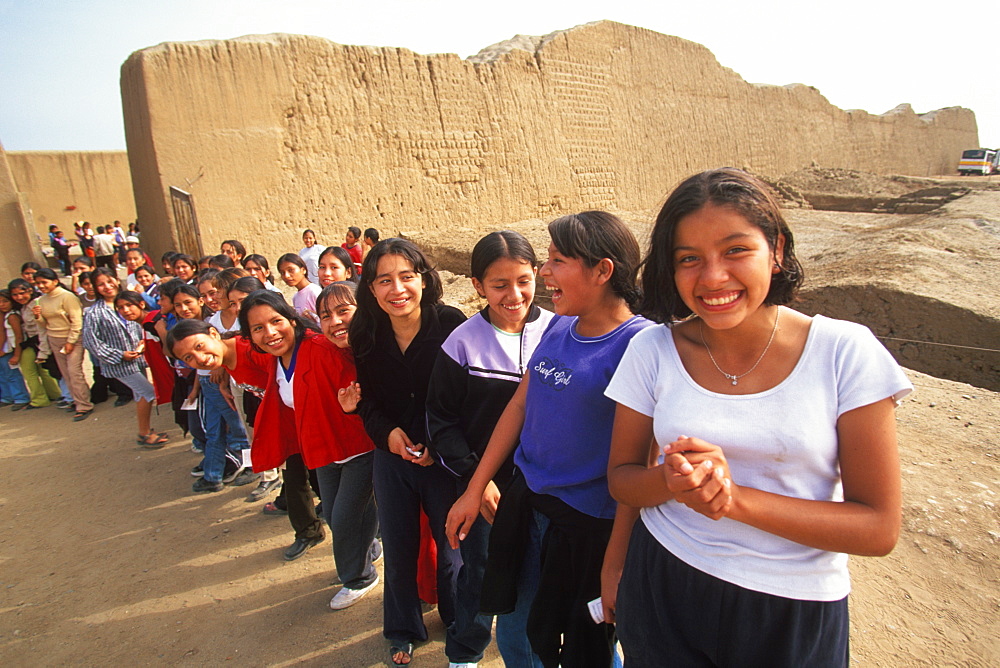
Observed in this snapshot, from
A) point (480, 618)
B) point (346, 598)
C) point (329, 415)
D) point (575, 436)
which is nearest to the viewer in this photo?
point (575, 436)

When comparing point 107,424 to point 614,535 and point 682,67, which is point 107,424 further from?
point 682,67

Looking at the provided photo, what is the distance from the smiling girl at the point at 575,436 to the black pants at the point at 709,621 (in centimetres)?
18

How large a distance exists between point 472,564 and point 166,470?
10.9 feet

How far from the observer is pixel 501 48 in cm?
1202

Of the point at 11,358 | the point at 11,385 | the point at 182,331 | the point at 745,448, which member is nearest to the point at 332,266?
the point at 182,331

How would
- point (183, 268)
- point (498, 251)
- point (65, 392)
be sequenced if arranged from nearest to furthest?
1. point (498, 251)
2. point (183, 268)
3. point (65, 392)

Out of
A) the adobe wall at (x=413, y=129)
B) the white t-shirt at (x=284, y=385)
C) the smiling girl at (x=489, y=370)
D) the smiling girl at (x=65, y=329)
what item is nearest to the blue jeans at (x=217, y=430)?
the white t-shirt at (x=284, y=385)

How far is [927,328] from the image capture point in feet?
18.2

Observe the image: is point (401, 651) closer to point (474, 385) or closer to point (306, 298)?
point (474, 385)


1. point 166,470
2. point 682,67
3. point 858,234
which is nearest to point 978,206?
point 858,234

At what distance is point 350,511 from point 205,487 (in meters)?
2.05

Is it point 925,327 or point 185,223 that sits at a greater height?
point 185,223

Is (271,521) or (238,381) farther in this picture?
(271,521)

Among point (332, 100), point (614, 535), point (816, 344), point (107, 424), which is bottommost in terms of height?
point (107, 424)
